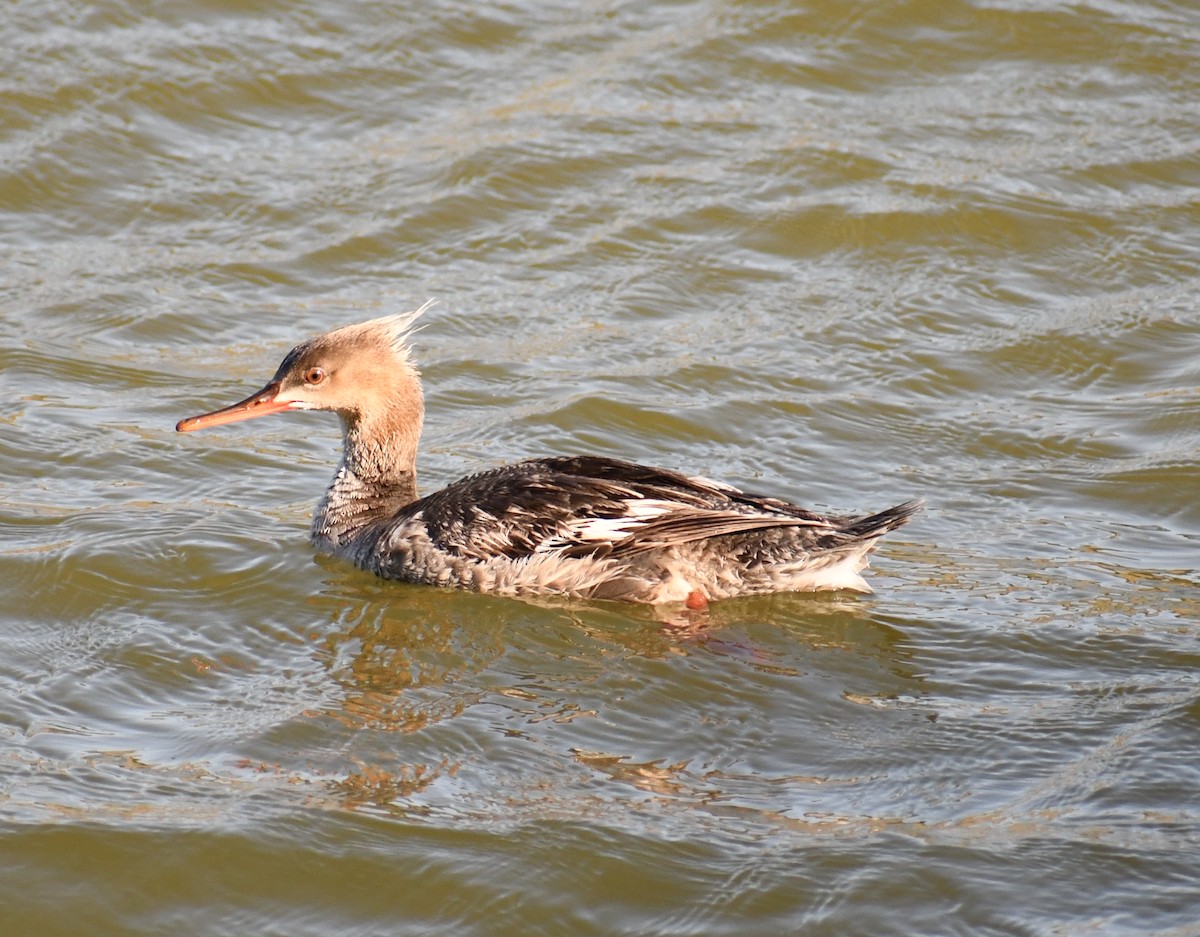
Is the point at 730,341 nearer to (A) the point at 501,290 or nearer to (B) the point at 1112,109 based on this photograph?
(A) the point at 501,290

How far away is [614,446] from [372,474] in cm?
144

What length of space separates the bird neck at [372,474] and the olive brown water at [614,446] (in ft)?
0.88

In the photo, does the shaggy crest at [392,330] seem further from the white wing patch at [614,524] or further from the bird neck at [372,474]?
the white wing patch at [614,524]

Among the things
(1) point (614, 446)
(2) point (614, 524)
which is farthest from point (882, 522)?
(1) point (614, 446)

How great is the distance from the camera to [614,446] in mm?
9156

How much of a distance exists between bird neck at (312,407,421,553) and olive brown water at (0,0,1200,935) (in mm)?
268

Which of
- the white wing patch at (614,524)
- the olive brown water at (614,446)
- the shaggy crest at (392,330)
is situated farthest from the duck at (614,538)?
the shaggy crest at (392,330)

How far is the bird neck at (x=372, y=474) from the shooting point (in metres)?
8.07

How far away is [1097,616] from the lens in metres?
7.20

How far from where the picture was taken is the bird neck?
26.5 feet

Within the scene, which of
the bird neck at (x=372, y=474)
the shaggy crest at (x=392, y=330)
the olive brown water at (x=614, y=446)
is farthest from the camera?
the shaggy crest at (x=392, y=330)

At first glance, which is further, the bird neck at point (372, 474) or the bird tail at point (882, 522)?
the bird neck at point (372, 474)

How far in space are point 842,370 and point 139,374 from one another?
3984 millimetres

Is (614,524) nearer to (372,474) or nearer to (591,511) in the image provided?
(591,511)
